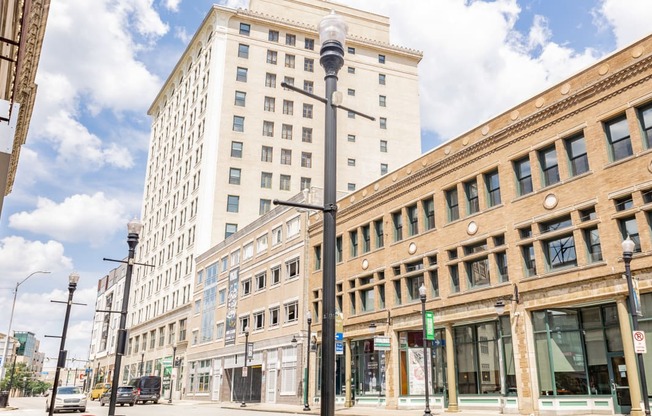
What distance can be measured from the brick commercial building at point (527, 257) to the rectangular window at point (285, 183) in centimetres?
3179

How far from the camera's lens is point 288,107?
70.1 metres

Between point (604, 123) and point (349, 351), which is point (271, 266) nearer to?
→ point (349, 351)

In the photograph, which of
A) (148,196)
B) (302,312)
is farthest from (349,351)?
(148,196)

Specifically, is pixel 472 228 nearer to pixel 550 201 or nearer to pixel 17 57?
pixel 550 201

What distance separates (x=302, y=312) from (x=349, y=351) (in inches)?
262

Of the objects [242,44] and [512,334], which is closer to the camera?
[512,334]

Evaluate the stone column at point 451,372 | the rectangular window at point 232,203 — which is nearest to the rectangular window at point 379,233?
the stone column at point 451,372

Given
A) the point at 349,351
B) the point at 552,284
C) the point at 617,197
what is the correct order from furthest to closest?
the point at 349,351
the point at 552,284
the point at 617,197

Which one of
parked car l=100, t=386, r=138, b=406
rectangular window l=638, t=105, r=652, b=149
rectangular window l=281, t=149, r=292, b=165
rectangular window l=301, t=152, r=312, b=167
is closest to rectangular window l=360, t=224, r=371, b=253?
rectangular window l=638, t=105, r=652, b=149

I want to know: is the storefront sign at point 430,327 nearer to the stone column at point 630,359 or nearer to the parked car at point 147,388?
the stone column at point 630,359

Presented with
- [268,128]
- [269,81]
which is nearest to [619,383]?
[268,128]

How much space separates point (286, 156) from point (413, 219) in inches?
1434

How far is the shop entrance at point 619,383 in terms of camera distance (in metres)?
21.1

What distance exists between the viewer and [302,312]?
43.0 m
